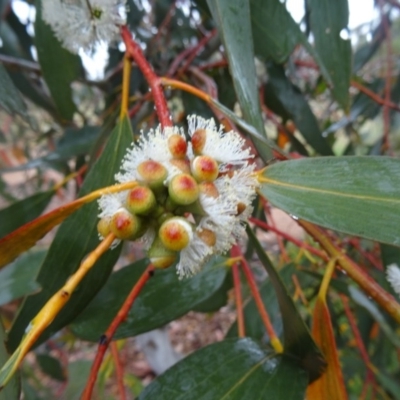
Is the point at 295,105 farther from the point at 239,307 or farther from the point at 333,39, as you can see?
the point at 239,307

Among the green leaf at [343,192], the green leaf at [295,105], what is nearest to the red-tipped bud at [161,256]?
the green leaf at [343,192]

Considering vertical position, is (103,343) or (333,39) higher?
(333,39)

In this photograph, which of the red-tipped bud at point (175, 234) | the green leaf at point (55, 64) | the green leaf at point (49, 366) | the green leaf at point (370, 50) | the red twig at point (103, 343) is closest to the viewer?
the red-tipped bud at point (175, 234)

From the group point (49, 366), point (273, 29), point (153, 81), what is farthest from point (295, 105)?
point (49, 366)

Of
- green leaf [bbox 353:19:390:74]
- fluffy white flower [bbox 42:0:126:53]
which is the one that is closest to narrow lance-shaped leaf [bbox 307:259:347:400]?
fluffy white flower [bbox 42:0:126:53]

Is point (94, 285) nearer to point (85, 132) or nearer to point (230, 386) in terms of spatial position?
point (230, 386)

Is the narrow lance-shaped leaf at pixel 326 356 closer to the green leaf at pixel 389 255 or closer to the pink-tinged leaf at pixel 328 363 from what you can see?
the pink-tinged leaf at pixel 328 363
